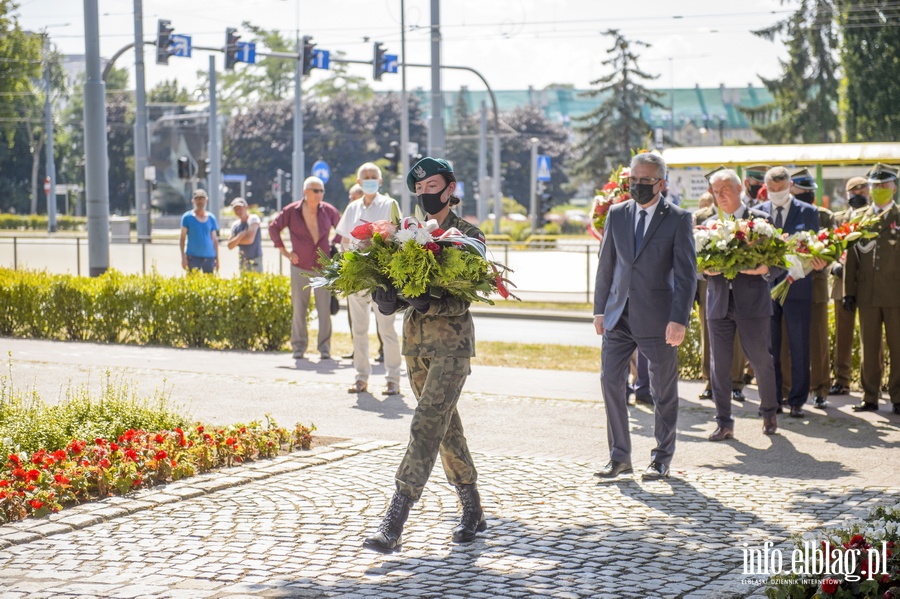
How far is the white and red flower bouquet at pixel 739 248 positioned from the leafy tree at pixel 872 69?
44.1 metres

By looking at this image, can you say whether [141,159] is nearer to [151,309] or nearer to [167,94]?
[151,309]

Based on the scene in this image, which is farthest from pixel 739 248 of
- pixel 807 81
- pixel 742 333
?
pixel 807 81

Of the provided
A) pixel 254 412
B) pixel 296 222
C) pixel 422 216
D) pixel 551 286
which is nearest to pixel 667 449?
pixel 422 216

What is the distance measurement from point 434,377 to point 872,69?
49.6 m

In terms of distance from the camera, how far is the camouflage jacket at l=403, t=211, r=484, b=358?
594cm

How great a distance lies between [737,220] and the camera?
9.32m

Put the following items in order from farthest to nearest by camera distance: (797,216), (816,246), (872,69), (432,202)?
(872,69)
(797,216)
(816,246)
(432,202)

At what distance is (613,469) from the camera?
24.8 feet

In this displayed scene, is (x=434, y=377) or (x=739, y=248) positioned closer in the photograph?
(x=434, y=377)

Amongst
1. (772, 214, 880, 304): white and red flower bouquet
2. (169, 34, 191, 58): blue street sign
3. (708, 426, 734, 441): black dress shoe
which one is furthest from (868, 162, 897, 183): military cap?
(169, 34, 191, 58): blue street sign

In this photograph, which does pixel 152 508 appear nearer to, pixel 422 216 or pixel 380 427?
pixel 422 216

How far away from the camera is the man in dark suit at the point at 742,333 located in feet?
29.8

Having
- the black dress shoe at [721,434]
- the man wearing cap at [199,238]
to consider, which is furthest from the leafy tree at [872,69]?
the black dress shoe at [721,434]

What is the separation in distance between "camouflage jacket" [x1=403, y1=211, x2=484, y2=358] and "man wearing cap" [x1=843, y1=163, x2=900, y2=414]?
5.58 m
